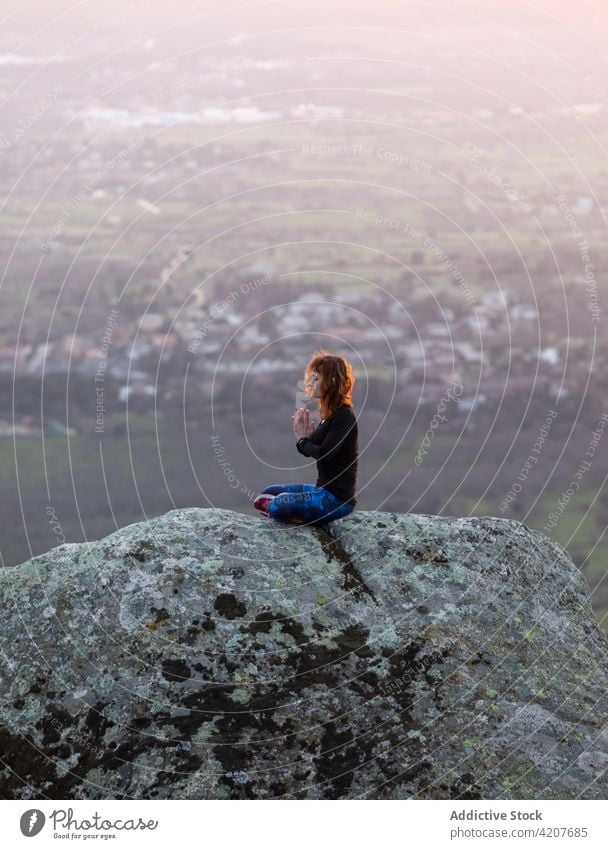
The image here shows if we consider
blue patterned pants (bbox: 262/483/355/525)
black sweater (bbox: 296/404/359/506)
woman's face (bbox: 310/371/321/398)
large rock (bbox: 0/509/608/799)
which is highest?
woman's face (bbox: 310/371/321/398)

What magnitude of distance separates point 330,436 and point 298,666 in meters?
2.80

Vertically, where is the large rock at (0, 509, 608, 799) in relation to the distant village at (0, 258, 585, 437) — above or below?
below

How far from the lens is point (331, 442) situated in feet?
28.7

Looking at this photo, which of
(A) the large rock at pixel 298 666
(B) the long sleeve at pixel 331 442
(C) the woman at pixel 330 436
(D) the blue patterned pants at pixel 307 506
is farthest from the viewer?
(B) the long sleeve at pixel 331 442

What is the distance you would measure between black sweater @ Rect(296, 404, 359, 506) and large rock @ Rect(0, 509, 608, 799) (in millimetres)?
701

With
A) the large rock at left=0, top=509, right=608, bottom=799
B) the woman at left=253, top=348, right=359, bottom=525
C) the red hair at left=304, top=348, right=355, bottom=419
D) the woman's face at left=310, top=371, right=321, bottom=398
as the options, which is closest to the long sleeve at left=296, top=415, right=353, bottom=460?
the woman at left=253, top=348, right=359, bottom=525

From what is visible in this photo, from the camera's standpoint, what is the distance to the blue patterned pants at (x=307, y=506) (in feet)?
26.4

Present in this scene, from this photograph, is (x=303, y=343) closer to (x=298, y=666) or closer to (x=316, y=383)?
(x=316, y=383)

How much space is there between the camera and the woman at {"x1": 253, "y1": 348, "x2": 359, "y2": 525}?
Answer: 8625 millimetres

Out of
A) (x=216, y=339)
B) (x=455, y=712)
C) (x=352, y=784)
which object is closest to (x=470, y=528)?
(x=455, y=712)

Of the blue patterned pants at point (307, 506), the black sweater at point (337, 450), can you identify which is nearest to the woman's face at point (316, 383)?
the black sweater at point (337, 450)

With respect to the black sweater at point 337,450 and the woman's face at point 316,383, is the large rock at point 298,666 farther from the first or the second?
the woman's face at point 316,383

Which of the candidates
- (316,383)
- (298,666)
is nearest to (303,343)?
(316,383)

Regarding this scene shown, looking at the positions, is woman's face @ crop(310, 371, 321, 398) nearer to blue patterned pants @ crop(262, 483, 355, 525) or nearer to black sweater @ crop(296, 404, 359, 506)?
black sweater @ crop(296, 404, 359, 506)
